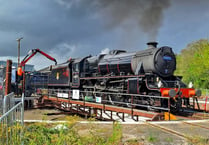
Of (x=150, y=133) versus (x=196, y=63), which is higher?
(x=196, y=63)

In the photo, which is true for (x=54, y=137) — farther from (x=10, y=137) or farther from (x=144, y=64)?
(x=144, y=64)

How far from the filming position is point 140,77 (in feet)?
36.7

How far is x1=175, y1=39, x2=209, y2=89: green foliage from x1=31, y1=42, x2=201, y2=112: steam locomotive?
2200cm

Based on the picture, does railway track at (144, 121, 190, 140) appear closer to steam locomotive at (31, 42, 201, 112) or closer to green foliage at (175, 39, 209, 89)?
steam locomotive at (31, 42, 201, 112)

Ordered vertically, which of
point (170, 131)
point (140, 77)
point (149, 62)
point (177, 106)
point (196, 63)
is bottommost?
point (170, 131)

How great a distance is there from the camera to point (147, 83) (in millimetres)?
10836

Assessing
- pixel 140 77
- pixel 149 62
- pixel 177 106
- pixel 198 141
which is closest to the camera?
pixel 198 141

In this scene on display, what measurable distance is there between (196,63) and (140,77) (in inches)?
1111

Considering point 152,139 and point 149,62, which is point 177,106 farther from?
point 152,139

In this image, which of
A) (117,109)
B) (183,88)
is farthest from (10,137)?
(183,88)

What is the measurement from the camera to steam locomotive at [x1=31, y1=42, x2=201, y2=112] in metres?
10.5

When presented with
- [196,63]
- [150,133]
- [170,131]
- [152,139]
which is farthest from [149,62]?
[196,63]

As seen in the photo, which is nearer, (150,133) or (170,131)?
(150,133)

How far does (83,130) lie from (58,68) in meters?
15.2
